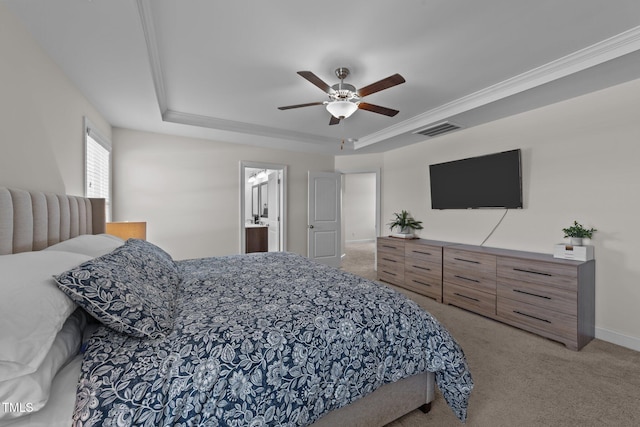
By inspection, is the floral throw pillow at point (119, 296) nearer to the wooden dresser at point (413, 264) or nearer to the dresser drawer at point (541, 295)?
the dresser drawer at point (541, 295)

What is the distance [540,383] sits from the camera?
1926mm

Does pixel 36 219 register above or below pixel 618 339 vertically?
above

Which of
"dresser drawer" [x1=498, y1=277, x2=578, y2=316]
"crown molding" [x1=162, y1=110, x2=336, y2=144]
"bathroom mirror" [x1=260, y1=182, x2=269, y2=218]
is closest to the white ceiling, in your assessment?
"crown molding" [x1=162, y1=110, x2=336, y2=144]

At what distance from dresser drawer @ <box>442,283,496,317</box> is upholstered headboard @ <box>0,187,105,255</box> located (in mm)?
3903

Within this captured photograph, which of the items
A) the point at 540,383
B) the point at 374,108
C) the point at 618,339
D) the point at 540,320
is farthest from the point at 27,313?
the point at 618,339

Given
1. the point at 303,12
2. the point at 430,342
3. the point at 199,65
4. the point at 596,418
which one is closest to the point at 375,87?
the point at 303,12

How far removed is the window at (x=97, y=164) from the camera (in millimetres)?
2797

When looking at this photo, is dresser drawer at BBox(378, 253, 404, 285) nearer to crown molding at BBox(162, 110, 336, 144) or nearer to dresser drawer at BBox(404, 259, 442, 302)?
dresser drawer at BBox(404, 259, 442, 302)

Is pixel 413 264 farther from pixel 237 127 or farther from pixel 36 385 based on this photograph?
pixel 36 385

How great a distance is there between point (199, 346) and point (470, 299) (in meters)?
3.20

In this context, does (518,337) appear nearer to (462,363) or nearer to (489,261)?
(489,261)

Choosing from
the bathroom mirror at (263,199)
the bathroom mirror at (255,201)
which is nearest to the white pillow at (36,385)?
the bathroom mirror at (263,199)

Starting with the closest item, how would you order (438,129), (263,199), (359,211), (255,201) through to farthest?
(438,129)
(263,199)
(255,201)
(359,211)

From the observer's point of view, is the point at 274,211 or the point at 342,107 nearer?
the point at 342,107
